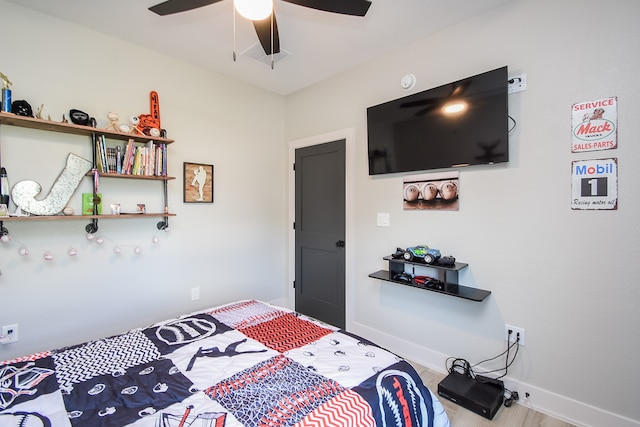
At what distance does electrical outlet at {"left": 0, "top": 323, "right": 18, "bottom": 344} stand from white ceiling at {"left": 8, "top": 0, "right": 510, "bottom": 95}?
2.22 metres

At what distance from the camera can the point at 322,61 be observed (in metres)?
2.82

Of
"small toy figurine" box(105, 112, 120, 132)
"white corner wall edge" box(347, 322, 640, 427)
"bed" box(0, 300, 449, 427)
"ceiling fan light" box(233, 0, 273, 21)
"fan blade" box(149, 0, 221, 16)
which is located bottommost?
"white corner wall edge" box(347, 322, 640, 427)

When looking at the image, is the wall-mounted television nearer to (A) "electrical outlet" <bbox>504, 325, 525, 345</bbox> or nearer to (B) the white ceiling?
(B) the white ceiling

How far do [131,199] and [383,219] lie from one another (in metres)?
2.22

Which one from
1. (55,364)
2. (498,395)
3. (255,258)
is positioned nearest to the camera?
(55,364)

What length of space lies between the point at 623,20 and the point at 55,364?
346 cm

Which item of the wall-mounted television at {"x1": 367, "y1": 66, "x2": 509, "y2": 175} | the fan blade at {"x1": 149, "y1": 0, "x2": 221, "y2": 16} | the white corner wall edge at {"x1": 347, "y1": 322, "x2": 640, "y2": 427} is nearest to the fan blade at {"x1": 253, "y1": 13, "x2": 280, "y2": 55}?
the fan blade at {"x1": 149, "y1": 0, "x2": 221, "y2": 16}

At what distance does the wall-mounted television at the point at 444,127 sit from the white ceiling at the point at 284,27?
495 millimetres

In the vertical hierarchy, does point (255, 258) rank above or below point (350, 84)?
below

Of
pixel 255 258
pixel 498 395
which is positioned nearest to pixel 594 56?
pixel 498 395

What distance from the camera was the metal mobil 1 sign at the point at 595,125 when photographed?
1683 millimetres

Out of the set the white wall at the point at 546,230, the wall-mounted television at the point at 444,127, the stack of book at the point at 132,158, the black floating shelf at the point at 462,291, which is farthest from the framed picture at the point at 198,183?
the black floating shelf at the point at 462,291

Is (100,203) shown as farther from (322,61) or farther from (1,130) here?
(322,61)

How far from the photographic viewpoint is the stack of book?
2.27 metres
